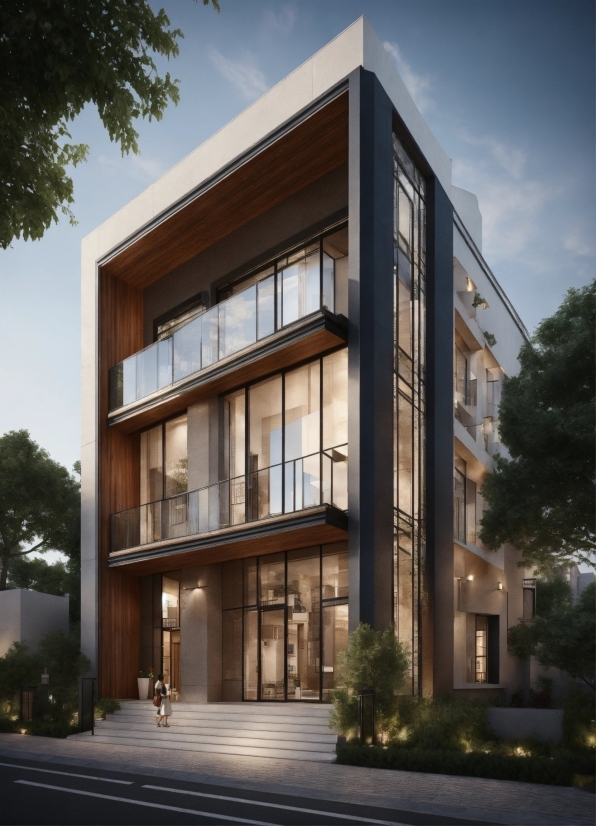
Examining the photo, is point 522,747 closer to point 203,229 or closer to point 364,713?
point 364,713

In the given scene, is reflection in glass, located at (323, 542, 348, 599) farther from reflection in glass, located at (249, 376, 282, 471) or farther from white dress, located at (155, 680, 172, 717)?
white dress, located at (155, 680, 172, 717)

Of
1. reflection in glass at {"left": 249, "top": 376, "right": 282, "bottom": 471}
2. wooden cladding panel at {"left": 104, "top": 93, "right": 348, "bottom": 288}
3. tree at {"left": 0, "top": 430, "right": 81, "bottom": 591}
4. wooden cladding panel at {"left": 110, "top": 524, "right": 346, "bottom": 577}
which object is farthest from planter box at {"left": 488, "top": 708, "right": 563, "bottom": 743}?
tree at {"left": 0, "top": 430, "right": 81, "bottom": 591}

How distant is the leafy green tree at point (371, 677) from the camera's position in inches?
662

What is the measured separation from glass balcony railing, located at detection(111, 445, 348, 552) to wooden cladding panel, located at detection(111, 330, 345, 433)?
2486 millimetres

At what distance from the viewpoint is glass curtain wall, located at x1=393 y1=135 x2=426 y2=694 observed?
20625 millimetres

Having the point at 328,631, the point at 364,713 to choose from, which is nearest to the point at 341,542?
the point at 328,631

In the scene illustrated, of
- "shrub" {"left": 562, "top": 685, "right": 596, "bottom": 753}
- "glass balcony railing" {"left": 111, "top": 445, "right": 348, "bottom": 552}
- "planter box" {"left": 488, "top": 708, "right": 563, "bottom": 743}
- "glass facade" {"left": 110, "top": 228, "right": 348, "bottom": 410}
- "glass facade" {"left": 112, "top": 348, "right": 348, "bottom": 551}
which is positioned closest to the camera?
"shrub" {"left": 562, "top": 685, "right": 596, "bottom": 753}

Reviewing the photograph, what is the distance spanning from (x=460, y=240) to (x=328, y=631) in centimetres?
1303

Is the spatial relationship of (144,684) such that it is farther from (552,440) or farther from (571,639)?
(552,440)

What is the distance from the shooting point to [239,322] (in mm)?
22172

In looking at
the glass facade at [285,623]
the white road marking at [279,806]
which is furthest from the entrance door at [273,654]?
the white road marking at [279,806]

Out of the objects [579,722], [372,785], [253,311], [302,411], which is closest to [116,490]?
[302,411]

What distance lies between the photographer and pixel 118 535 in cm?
2612

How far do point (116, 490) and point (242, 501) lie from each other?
6.24 meters
